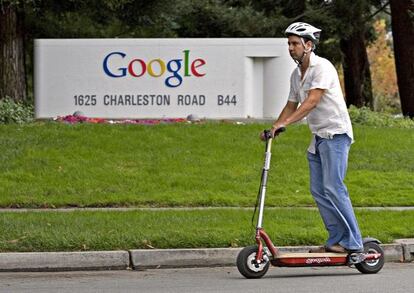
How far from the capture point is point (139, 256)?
9180 millimetres

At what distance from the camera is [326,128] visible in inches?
326

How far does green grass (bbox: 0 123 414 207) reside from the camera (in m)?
12.8

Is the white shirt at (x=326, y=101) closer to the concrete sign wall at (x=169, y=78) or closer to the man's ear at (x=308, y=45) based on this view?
the man's ear at (x=308, y=45)

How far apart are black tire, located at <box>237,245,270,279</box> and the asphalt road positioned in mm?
67

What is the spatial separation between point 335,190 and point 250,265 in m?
0.99

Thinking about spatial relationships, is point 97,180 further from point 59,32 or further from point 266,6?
point 266,6

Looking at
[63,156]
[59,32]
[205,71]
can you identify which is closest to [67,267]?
[63,156]

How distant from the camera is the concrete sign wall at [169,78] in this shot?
18203 millimetres

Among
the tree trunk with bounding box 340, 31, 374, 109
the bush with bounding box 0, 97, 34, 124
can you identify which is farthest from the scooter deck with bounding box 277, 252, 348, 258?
the tree trunk with bounding box 340, 31, 374, 109

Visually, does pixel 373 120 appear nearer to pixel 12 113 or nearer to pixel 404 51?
pixel 12 113

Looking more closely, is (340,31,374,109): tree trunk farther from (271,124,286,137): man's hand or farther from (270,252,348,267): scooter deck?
(271,124,286,137): man's hand

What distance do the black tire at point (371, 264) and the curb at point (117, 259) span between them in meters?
1.15

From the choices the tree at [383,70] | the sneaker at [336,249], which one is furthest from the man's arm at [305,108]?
the tree at [383,70]

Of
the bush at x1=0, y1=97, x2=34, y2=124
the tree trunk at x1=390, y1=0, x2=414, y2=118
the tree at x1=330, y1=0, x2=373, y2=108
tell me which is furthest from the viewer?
the tree at x1=330, y1=0, x2=373, y2=108
